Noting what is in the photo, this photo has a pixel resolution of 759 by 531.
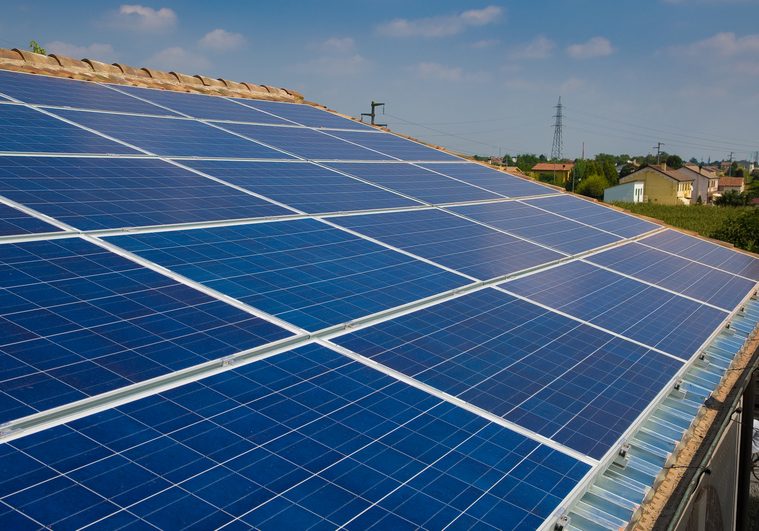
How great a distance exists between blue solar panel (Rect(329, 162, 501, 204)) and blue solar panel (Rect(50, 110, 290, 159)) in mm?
2547

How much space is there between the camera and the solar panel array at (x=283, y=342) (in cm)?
527

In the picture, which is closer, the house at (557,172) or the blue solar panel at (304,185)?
the blue solar panel at (304,185)

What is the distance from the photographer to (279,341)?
300 inches

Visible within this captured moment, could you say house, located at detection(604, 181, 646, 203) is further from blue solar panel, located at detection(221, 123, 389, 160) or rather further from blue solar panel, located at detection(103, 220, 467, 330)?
blue solar panel, located at detection(103, 220, 467, 330)

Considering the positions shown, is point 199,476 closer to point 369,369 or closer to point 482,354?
point 369,369

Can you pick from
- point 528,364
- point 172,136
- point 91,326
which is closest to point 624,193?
point 172,136

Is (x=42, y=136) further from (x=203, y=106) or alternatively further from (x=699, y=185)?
(x=699, y=185)

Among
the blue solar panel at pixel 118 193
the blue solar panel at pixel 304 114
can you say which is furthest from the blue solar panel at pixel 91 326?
the blue solar panel at pixel 304 114

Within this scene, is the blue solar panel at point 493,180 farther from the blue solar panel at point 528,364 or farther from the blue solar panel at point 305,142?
the blue solar panel at point 528,364

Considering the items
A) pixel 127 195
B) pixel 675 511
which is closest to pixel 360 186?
pixel 127 195

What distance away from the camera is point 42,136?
12.8 meters

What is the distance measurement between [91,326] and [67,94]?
12646mm

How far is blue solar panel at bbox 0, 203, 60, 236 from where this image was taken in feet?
27.5

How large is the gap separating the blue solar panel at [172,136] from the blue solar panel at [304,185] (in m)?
0.73
